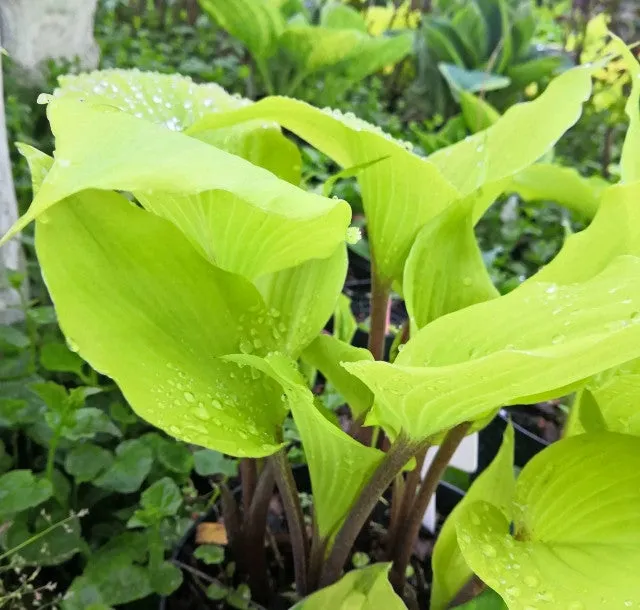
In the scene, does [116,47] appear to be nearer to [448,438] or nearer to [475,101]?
[475,101]

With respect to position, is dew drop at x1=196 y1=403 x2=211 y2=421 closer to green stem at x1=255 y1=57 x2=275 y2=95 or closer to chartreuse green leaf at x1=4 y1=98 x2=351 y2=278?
chartreuse green leaf at x1=4 y1=98 x2=351 y2=278

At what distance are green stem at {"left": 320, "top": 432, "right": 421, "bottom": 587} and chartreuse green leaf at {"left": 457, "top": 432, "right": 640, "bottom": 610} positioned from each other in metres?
0.05

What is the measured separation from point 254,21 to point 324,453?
136cm

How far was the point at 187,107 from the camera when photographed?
45cm

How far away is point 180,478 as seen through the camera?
60 centimetres

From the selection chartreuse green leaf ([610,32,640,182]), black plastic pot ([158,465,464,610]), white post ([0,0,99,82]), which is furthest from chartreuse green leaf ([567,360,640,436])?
white post ([0,0,99,82])

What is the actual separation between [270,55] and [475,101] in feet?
1.82

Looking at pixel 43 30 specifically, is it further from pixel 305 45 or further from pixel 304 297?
pixel 304 297

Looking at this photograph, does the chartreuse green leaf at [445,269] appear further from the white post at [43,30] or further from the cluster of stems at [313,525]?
the white post at [43,30]

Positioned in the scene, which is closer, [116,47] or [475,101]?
[475,101]

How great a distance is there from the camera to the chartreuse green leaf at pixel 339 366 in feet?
1.30

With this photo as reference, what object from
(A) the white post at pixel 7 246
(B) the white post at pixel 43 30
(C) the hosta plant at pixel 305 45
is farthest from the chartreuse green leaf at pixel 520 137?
(C) the hosta plant at pixel 305 45

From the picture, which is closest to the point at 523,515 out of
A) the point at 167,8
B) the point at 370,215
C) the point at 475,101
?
the point at 370,215

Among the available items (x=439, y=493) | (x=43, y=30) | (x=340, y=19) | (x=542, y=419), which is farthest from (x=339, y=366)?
(x=340, y=19)
